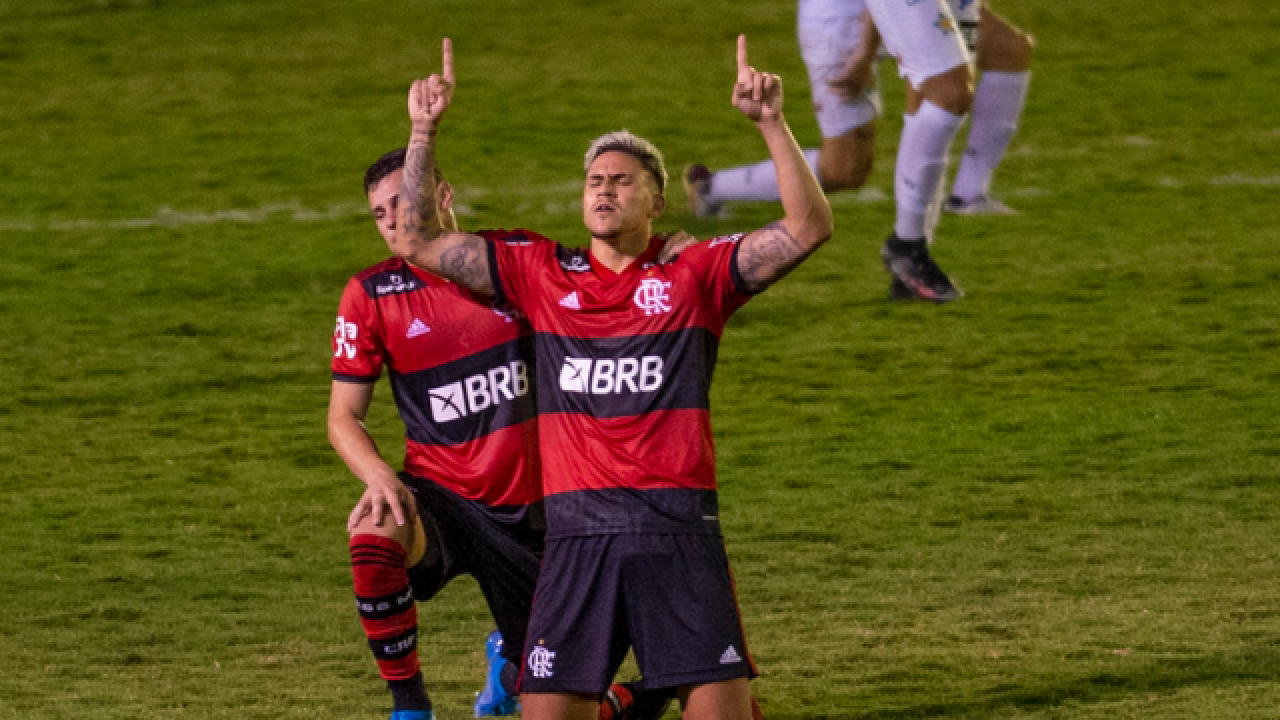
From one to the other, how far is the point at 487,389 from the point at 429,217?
598mm

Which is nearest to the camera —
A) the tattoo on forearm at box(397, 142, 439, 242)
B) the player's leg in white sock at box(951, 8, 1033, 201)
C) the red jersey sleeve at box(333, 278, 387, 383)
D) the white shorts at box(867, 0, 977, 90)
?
the tattoo on forearm at box(397, 142, 439, 242)

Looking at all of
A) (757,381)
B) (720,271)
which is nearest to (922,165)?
(757,381)

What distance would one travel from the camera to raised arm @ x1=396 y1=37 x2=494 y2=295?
425cm

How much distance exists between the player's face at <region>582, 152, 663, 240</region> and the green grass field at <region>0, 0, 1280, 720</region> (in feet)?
4.30

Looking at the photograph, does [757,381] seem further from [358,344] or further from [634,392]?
[634,392]

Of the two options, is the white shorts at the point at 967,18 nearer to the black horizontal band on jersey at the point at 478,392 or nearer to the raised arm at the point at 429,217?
the black horizontal band on jersey at the point at 478,392

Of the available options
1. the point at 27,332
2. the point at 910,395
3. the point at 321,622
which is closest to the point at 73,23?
the point at 27,332

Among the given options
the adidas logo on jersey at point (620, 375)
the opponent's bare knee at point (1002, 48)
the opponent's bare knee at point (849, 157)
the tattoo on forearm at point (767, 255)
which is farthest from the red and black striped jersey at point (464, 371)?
the opponent's bare knee at point (1002, 48)

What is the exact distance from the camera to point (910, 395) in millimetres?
7617

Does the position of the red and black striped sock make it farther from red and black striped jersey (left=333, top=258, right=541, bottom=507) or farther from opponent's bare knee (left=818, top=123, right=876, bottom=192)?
opponent's bare knee (left=818, top=123, right=876, bottom=192)

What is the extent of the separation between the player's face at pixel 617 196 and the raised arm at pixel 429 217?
26 centimetres

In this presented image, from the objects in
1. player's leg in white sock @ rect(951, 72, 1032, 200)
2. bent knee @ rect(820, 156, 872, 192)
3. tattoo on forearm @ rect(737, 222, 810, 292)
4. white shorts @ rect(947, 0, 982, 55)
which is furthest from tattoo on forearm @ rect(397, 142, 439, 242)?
player's leg in white sock @ rect(951, 72, 1032, 200)

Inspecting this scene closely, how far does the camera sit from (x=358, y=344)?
4.74m

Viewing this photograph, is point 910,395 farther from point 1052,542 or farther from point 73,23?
point 73,23
